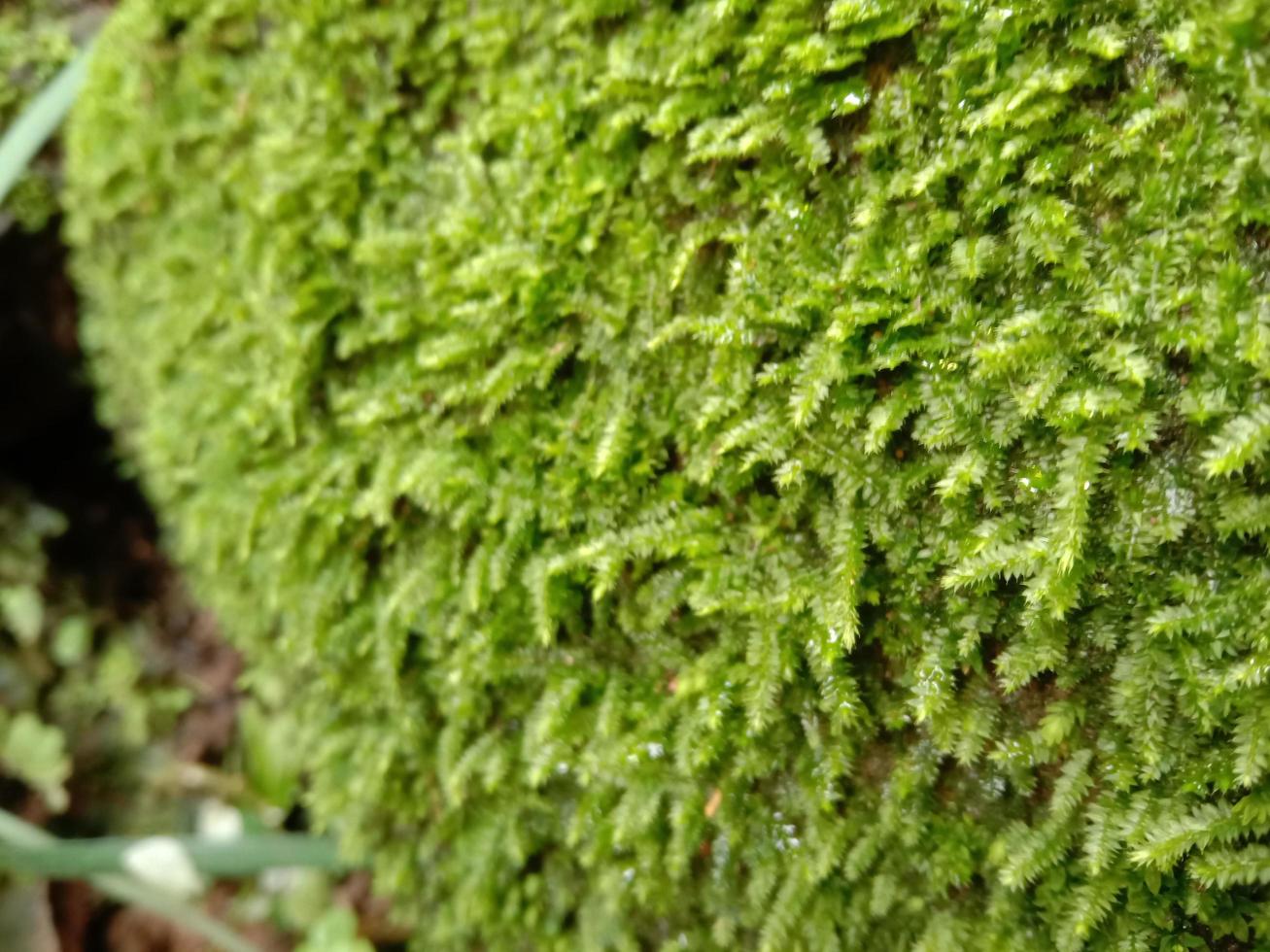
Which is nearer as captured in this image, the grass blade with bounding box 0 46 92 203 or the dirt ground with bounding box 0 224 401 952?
the grass blade with bounding box 0 46 92 203

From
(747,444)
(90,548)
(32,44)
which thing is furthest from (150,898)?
(32,44)

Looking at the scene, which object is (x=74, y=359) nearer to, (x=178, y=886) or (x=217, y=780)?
(x=217, y=780)

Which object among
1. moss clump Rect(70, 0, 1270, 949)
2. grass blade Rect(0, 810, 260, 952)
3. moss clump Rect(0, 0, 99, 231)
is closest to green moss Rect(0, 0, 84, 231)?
moss clump Rect(0, 0, 99, 231)

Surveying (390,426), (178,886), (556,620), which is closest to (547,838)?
(556,620)

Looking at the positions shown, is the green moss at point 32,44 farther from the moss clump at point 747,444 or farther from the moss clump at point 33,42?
the moss clump at point 747,444

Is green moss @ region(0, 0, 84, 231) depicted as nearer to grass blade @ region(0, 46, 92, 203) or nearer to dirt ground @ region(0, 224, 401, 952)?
grass blade @ region(0, 46, 92, 203)

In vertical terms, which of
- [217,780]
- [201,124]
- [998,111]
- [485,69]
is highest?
[201,124]

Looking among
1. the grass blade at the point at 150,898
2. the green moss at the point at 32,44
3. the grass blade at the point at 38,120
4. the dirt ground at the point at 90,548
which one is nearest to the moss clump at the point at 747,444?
the grass blade at the point at 38,120

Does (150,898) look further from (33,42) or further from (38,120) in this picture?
(33,42)
